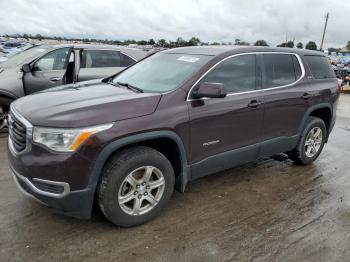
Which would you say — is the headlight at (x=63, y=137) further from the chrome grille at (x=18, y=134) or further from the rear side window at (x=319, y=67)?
the rear side window at (x=319, y=67)

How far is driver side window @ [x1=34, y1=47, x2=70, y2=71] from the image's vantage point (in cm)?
659

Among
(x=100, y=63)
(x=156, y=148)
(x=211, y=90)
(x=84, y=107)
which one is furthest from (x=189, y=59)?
(x=100, y=63)

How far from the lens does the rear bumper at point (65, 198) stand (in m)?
2.79

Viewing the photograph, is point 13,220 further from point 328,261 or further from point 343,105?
point 343,105

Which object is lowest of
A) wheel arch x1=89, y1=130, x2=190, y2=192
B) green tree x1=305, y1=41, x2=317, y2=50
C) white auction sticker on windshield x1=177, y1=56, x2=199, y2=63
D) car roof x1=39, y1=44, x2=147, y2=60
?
wheel arch x1=89, y1=130, x2=190, y2=192

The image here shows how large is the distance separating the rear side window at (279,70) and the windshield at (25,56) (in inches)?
186

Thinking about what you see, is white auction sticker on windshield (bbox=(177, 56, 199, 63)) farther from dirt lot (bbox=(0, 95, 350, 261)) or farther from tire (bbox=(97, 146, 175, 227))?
dirt lot (bbox=(0, 95, 350, 261))

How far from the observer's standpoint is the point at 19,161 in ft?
9.55

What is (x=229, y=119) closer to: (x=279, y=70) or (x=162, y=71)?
(x=162, y=71)

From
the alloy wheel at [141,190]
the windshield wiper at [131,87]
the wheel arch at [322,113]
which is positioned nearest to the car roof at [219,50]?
the windshield wiper at [131,87]

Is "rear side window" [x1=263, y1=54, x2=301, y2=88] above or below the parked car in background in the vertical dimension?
above

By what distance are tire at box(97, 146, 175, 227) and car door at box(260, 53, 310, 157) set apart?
1.65 m

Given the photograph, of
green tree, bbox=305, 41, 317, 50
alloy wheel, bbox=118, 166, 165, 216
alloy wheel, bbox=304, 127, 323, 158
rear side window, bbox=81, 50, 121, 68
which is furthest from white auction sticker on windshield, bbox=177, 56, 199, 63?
green tree, bbox=305, 41, 317, 50

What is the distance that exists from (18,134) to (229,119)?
2.23m
